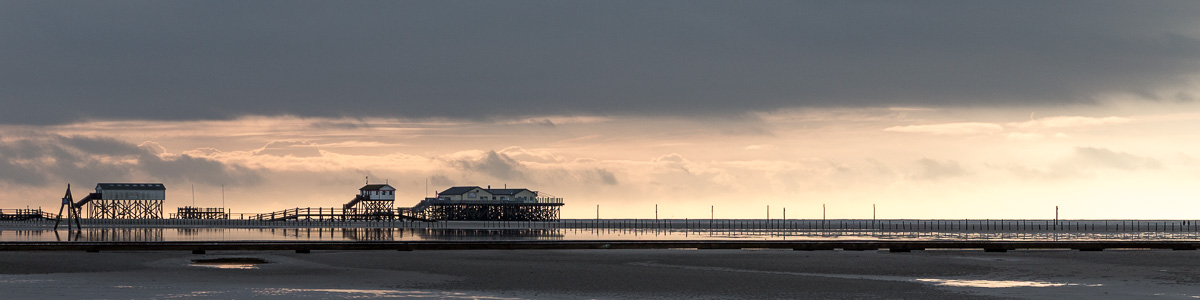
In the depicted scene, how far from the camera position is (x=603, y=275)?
41.2 meters

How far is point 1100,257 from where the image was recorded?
2169 inches

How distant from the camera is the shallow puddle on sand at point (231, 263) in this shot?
43.5 metres

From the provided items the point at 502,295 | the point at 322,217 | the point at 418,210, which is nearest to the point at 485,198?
the point at 418,210

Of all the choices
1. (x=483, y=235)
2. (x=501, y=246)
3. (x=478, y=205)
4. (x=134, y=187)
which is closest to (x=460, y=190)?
(x=478, y=205)

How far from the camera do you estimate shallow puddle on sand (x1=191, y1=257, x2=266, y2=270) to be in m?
43.5

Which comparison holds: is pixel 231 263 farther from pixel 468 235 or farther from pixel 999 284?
pixel 468 235

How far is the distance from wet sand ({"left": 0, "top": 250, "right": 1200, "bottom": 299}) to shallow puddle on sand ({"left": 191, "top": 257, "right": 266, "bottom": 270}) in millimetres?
545

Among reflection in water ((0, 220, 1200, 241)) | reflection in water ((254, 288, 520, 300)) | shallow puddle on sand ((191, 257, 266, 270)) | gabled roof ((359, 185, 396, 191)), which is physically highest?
gabled roof ((359, 185, 396, 191))

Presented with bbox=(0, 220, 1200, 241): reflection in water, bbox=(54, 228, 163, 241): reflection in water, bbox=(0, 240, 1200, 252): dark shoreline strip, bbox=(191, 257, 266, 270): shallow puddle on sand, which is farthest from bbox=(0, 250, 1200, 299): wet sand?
bbox=(0, 220, 1200, 241): reflection in water

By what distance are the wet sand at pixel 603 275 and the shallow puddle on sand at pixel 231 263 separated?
545 mm

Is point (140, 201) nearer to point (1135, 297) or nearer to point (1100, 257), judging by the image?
point (1100, 257)

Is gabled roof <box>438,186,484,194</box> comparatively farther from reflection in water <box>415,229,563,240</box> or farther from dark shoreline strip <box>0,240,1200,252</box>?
dark shoreline strip <box>0,240,1200,252</box>

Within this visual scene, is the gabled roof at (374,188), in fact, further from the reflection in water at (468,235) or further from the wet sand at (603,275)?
the wet sand at (603,275)

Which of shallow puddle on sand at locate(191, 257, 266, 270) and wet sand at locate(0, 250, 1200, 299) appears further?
shallow puddle on sand at locate(191, 257, 266, 270)
